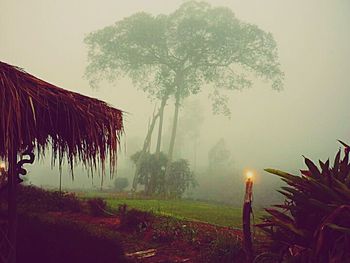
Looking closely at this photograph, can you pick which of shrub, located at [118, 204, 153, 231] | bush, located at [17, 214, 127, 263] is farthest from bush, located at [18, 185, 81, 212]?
bush, located at [17, 214, 127, 263]

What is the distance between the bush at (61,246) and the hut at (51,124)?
0.63 metres

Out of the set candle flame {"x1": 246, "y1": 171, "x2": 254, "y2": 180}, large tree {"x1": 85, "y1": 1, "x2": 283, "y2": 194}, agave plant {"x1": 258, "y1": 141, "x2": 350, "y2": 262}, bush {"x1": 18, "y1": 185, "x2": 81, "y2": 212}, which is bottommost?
bush {"x1": 18, "y1": 185, "x2": 81, "y2": 212}

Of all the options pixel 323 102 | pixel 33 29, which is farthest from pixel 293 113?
pixel 33 29

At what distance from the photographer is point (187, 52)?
28672mm

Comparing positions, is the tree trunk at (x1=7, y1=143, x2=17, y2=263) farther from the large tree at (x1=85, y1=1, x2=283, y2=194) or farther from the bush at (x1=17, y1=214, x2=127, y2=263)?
the large tree at (x1=85, y1=1, x2=283, y2=194)

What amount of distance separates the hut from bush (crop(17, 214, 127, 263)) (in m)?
0.63

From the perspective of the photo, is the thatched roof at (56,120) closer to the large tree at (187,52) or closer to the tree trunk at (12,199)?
the tree trunk at (12,199)

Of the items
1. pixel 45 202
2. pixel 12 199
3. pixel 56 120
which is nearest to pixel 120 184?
pixel 45 202

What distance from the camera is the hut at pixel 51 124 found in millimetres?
4332

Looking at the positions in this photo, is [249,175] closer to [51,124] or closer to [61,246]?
[51,124]

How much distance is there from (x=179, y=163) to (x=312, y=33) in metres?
63.7

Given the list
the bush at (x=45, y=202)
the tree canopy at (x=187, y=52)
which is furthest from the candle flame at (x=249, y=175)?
the tree canopy at (x=187, y=52)

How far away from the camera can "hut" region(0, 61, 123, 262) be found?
4.33m

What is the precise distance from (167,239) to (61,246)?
9.98ft
